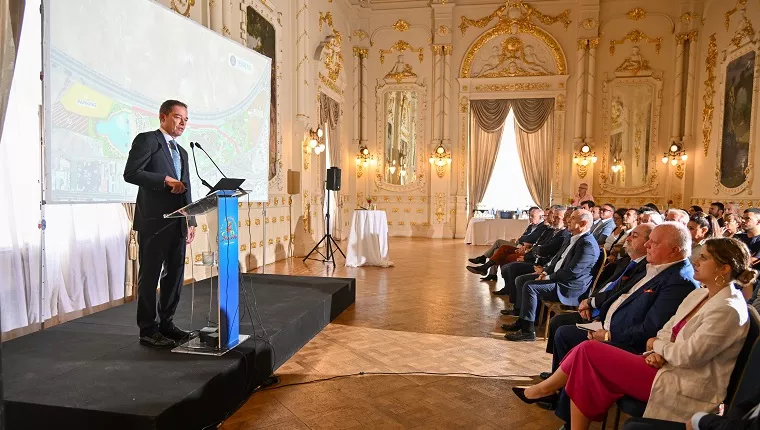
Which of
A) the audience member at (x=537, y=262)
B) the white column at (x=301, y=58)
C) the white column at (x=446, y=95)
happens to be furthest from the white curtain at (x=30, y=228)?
the white column at (x=446, y=95)

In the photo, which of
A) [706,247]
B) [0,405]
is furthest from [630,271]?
[0,405]

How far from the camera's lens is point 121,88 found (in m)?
4.43

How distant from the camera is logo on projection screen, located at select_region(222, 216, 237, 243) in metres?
2.91

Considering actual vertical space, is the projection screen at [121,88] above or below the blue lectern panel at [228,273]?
above

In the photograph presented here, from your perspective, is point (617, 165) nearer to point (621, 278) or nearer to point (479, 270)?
point (479, 270)

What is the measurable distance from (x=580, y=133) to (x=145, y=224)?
1170 centimetres

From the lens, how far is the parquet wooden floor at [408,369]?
268cm

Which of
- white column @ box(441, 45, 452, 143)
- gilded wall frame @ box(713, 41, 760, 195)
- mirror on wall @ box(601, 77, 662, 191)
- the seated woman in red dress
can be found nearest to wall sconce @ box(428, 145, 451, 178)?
white column @ box(441, 45, 452, 143)

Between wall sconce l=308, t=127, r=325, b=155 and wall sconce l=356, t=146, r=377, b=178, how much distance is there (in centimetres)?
305

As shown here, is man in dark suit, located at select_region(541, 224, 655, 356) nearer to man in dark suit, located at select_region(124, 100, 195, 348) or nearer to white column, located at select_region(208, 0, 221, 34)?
man in dark suit, located at select_region(124, 100, 195, 348)

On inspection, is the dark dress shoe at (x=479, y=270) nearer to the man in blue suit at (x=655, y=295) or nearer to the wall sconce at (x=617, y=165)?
the man in blue suit at (x=655, y=295)

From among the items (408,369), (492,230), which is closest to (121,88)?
(408,369)

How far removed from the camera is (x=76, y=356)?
2828 millimetres

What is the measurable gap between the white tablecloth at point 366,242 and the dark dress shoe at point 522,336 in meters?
3.95
